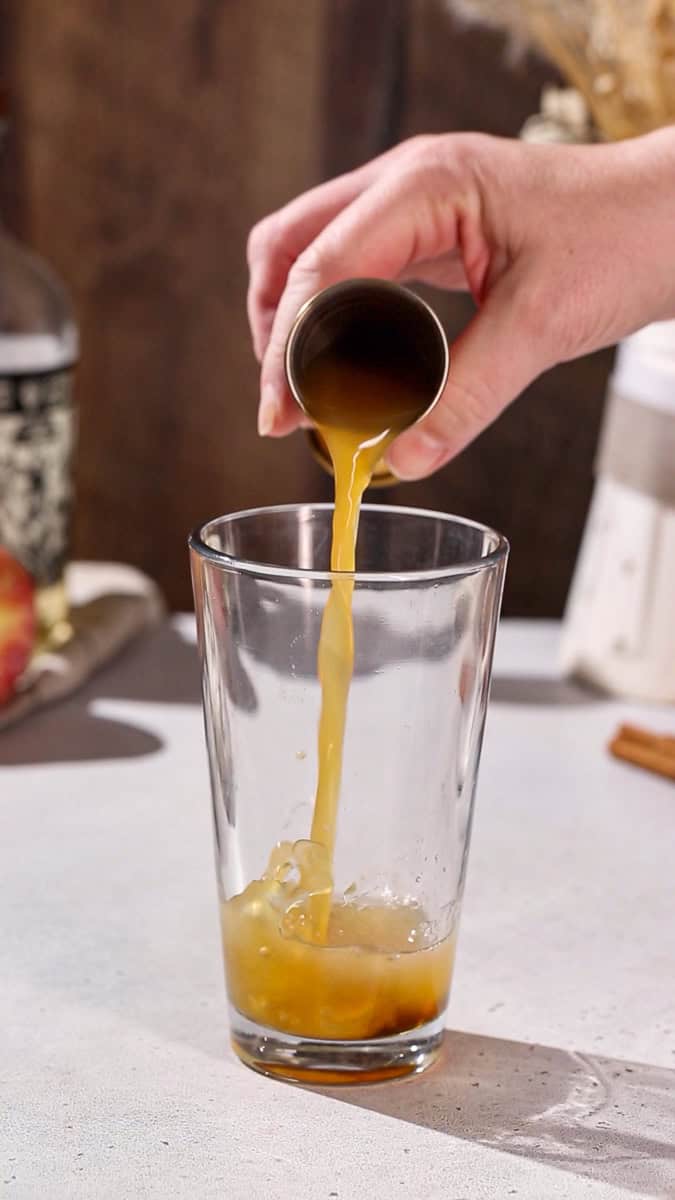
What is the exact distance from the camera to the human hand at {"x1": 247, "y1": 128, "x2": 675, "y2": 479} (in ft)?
2.67

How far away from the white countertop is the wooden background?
0.69 metres

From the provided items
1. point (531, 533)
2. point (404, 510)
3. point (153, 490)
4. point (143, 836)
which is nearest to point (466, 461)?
point (531, 533)

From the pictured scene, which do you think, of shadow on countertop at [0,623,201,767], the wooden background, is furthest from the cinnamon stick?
the wooden background

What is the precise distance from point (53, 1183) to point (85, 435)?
1.35 m

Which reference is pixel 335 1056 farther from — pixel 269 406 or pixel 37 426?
pixel 37 426

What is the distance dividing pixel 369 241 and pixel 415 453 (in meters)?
0.12

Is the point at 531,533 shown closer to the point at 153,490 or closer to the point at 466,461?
the point at 466,461

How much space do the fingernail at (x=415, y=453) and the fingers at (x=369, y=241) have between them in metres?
0.06

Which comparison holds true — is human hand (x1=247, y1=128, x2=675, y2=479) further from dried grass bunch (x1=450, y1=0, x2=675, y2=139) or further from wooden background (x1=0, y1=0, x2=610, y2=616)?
wooden background (x1=0, y1=0, x2=610, y2=616)

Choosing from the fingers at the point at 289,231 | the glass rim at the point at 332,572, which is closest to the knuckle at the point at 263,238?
the fingers at the point at 289,231

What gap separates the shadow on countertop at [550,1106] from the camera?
0.62 m

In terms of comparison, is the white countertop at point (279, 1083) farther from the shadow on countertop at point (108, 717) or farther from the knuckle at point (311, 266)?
the knuckle at point (311, 266)

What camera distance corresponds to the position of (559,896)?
882 mm

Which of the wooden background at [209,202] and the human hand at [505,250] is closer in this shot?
the human hand at [505,250]
